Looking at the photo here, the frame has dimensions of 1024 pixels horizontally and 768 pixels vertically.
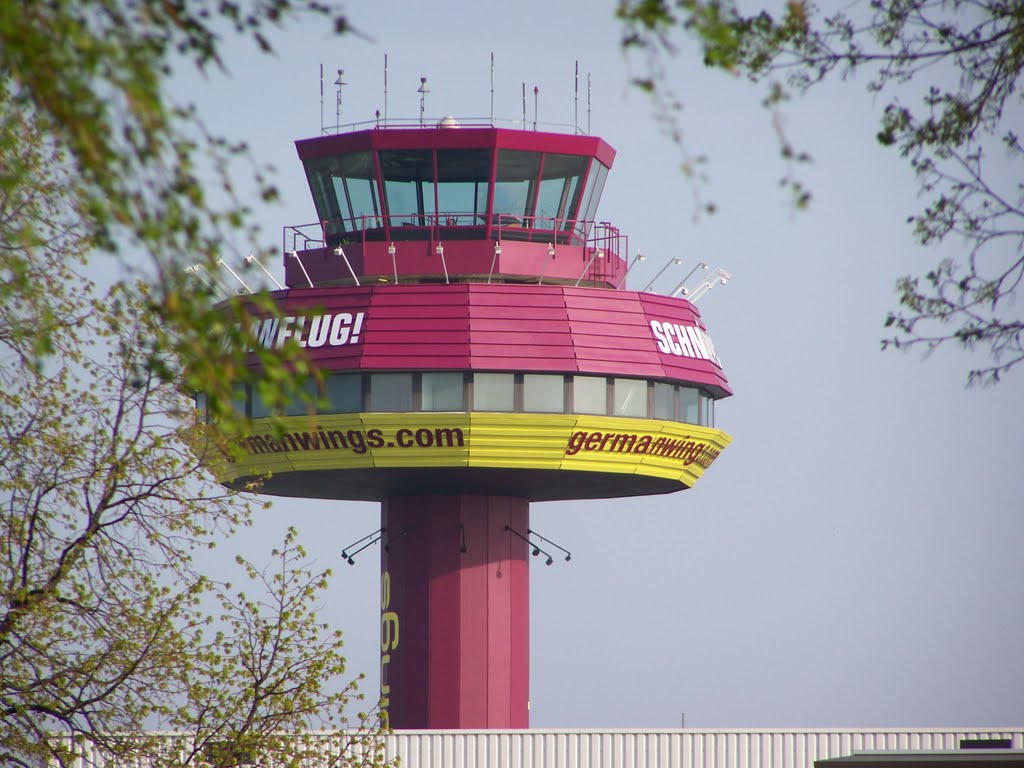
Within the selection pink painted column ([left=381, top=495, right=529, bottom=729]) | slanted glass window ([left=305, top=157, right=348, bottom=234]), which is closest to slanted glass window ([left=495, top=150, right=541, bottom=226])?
slanted glass window ([left=305, top=157, right=348, bottom=234])

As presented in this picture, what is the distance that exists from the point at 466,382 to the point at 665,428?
5.03m

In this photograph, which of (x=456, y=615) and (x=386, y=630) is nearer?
(x=456, y=615)

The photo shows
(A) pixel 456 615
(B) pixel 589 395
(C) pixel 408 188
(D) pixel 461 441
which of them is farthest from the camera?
(C) pixel 408 188

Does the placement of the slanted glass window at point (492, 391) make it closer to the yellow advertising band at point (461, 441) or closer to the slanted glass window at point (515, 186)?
the yellow advertising band at point (461, 441)

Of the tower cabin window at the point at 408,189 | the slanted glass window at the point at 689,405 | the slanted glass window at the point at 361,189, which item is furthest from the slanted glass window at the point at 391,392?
the slanted glass window at the point at 689,405

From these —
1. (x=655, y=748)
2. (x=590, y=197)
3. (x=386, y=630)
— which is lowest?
(x=655, y=748)

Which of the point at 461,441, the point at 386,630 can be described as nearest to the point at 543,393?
the point at 461,441

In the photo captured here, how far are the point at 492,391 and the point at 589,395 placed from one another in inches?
88.4

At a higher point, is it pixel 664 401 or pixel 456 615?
pixel 664 401

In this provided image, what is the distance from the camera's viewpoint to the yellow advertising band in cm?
3859

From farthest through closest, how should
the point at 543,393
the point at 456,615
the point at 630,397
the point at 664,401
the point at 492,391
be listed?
the point at 456,615
the point at 664,401
the point at 630,397
the point at 543,393
the point at 492,391

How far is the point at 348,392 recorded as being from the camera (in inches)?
1534

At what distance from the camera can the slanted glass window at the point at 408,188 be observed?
1630 inches

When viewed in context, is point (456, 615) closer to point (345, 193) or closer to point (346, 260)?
point (346, 260)
